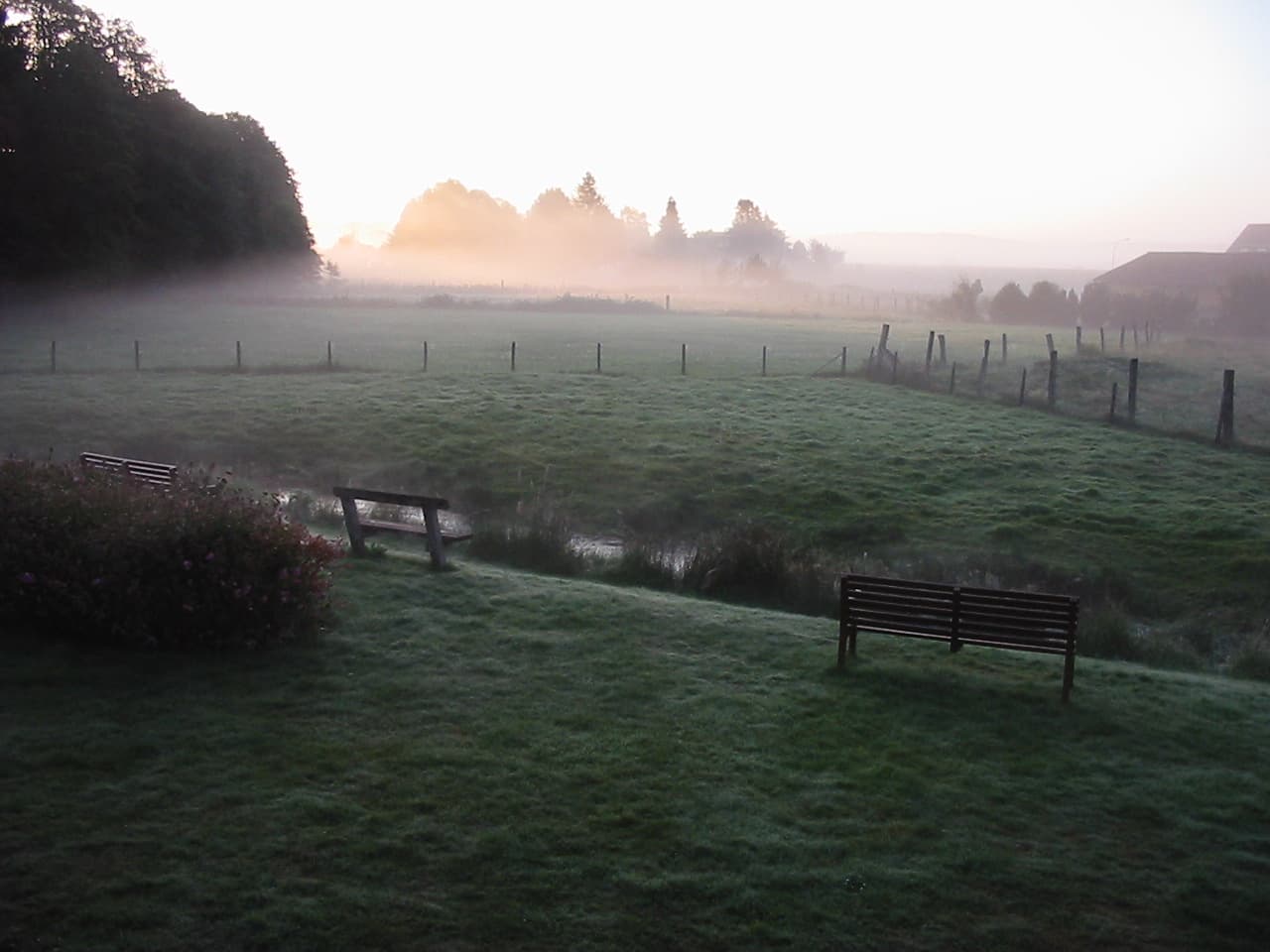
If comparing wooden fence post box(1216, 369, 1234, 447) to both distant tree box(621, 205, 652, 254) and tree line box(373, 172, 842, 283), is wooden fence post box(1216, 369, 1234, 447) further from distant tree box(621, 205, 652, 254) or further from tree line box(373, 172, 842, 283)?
distant tree box(621, 205, 652, 254)

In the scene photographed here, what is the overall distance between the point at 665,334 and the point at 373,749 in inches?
2000

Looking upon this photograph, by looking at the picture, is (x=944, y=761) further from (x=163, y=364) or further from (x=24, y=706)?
(x=163, y=364)

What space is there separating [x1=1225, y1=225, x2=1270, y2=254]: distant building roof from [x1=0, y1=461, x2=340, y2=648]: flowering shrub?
123152mm

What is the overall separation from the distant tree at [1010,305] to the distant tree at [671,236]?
85.4 metres

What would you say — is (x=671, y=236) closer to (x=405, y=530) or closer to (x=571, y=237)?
(x=571, y=237)

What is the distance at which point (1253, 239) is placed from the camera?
116938 mm

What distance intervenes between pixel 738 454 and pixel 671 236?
14353 cm

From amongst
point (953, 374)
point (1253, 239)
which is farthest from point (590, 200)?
point (953, 374)

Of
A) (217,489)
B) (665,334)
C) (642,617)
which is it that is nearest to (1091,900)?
(642,617)

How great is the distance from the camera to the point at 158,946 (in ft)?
19.3

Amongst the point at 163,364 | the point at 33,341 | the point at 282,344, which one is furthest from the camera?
the point at 282,344

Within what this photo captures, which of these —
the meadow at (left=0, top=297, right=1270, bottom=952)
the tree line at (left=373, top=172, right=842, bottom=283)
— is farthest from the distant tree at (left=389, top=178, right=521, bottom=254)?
the meadow at (left=0, top=297, right=1270, bottom=952)

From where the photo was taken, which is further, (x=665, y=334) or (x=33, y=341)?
(x=665, y=334)

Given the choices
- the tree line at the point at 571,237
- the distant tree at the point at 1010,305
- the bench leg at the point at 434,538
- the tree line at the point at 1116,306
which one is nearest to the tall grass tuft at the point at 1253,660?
the bench leg at the point at 434,538
